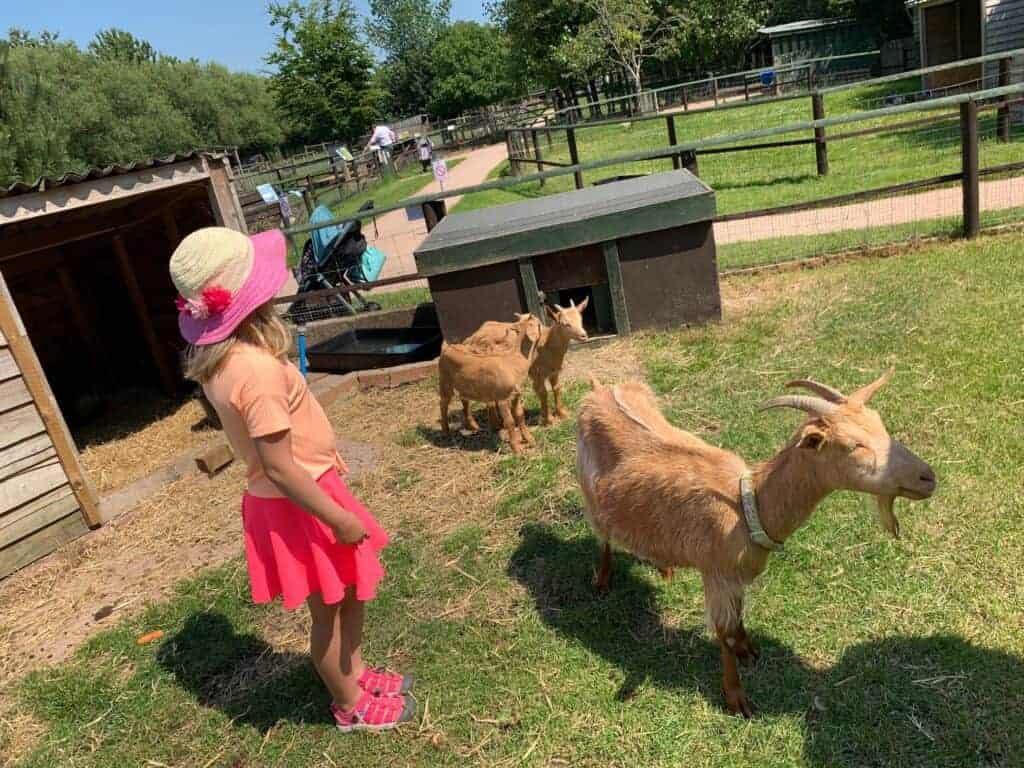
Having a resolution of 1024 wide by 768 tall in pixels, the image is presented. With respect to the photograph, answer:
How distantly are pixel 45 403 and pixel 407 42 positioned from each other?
101192 millimetres

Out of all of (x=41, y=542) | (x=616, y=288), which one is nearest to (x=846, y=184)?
(x=616, y=288)

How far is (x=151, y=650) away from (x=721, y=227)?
9.28m

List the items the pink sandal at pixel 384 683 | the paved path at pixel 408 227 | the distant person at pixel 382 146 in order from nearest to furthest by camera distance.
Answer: the pink sandal at pixel 384 683
the paved path at pixel 408 227
the distant person at pixel 382 146

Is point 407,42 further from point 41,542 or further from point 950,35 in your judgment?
point 41,542

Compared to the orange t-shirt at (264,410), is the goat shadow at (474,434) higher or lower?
lower

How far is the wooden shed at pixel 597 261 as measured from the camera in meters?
6.46

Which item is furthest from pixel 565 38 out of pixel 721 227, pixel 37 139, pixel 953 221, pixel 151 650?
pixel 151 650

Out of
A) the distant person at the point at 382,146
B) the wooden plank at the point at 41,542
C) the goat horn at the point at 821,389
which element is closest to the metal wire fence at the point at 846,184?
the wooden plank at the point at 41,542

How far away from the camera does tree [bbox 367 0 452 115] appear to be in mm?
84312

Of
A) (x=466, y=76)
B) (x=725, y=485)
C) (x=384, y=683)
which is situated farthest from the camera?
(x=466, y=76)

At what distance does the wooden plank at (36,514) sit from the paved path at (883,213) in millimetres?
7891

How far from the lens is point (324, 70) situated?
118 feet

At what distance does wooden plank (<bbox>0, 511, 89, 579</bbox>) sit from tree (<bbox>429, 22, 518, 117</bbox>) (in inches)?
2286

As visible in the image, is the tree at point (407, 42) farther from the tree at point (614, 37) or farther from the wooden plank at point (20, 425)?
the wooden plank at point (20, 425)
